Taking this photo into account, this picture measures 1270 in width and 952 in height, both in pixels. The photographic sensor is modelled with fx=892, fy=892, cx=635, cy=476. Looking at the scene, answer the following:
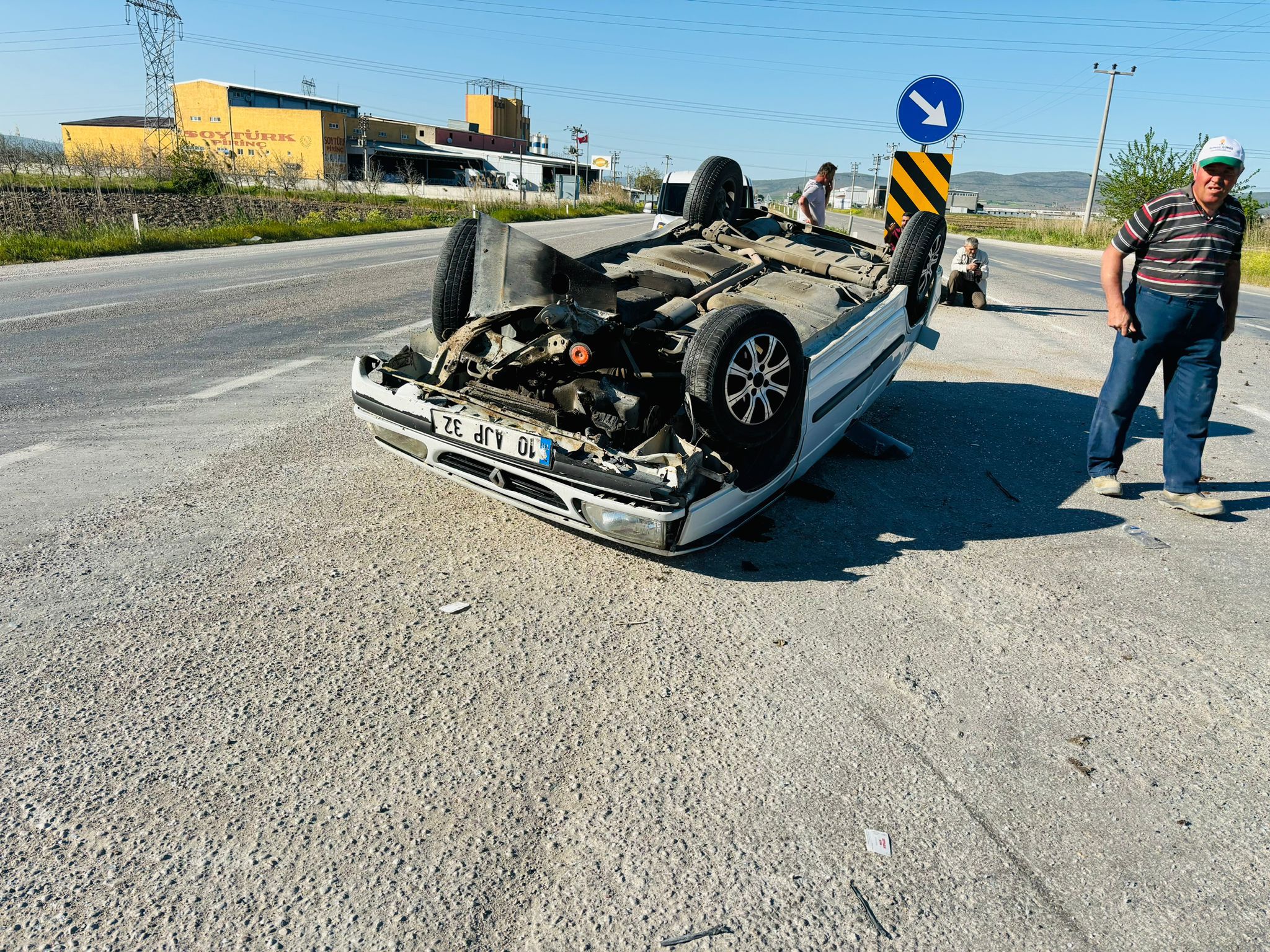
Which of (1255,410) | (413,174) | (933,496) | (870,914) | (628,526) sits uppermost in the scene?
(413,174)

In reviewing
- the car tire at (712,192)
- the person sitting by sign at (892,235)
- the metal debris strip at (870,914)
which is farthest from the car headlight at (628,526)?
the person sitting by sign at (892,235)

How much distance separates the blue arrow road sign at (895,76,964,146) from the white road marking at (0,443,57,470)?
8.25 metres

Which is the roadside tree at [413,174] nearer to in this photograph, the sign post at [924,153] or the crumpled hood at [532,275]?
the sign post at [924,153]

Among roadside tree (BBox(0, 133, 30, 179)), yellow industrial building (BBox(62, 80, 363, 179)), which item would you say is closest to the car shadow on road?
roadside tree (BBox(0, 133, 30, 179))

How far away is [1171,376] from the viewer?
16.4ft

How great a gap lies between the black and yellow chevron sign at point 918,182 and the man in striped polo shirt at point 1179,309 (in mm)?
5155

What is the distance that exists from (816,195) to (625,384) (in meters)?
7.62

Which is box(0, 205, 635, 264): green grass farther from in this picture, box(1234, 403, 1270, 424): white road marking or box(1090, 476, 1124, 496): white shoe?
box(1234, 403, 1270, 424): white road marking

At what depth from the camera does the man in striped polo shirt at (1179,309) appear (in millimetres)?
4645

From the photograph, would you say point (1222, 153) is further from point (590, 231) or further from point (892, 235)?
point (590, 231)

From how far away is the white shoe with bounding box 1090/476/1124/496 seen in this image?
5.02m

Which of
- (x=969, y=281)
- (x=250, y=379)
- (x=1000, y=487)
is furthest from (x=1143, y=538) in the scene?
(x=969, y=281)

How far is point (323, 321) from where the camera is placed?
949cm

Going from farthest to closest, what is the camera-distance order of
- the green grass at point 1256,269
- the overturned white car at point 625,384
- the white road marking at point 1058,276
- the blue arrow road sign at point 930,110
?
1. the green grass at point 1256,269
2. the white road marking at point 1058,276
3. the blue arrow road sign at point 930,110
4. the overturned white car at point 625,384
